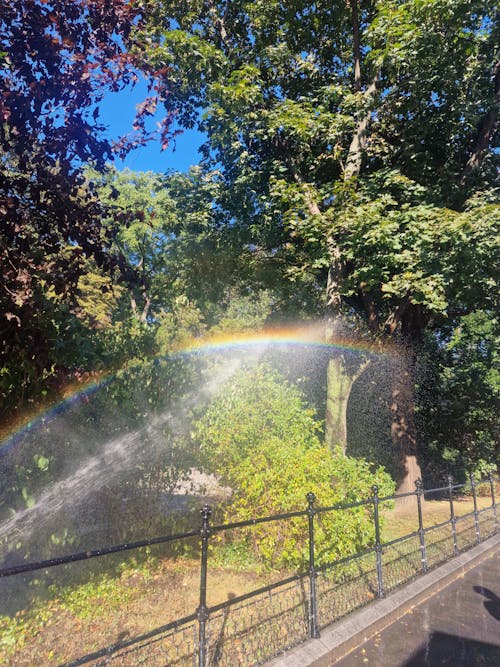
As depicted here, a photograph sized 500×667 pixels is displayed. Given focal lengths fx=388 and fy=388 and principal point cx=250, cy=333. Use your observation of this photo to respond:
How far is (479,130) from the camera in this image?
10211 mm

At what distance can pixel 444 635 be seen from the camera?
4008 millimetres

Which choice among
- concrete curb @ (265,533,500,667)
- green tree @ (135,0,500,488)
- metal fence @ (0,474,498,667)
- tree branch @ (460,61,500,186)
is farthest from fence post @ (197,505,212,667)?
tree branch @ (460,61,500,186)

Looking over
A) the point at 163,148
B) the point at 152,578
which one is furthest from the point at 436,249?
the point at 152,578

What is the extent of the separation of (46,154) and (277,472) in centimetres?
478

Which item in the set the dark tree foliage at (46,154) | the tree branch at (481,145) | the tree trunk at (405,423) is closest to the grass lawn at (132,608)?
the dark tree foliage at (46,154)

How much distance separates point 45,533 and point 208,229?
851 centimetres

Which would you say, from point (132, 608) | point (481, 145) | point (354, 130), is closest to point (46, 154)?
point (132, 608)

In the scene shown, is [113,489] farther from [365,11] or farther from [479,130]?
[365,11]

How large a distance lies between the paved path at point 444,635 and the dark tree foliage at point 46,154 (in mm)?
4094

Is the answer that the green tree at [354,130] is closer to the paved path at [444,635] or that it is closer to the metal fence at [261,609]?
the metal fence at [261,609]

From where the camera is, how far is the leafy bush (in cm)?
525

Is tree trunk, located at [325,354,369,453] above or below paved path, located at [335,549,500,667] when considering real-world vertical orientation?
above

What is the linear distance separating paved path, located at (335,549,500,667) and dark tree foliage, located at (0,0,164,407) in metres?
4.09

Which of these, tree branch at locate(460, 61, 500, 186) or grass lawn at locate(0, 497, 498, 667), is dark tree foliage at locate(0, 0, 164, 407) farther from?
tree branch at locate(460, 61, 500, 186)
